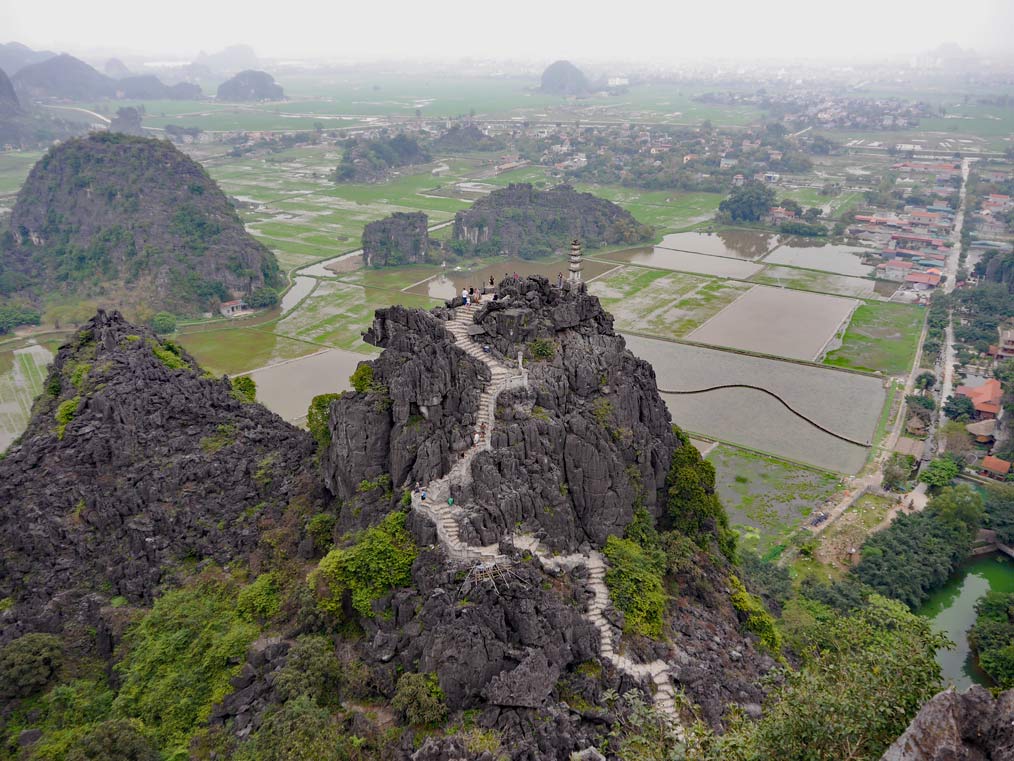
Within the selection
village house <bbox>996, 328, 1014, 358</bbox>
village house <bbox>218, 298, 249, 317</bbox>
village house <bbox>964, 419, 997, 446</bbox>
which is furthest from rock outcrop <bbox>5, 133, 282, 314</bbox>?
village house <bbox>996, 328, 1014, 358</bbox>

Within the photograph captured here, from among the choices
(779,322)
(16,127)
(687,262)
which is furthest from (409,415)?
(16,127)

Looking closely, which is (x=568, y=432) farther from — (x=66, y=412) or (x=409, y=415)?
(x=66, y=412)

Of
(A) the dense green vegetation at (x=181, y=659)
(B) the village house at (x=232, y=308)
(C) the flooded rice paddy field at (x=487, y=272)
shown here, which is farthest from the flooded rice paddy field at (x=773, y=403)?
(B) the village house at (x=232, y=308)

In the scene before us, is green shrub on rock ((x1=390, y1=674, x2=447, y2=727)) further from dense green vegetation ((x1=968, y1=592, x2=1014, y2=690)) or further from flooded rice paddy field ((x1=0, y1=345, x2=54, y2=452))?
flooded rice paddy field ((x1=0, y1=345, x2=54, y2=452))

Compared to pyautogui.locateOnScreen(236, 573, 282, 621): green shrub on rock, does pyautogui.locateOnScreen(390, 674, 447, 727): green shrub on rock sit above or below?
above

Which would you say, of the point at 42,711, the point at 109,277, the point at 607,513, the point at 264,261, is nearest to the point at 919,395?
the point at 607,513

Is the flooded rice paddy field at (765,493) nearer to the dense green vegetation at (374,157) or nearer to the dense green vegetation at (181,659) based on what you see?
the dense green vegetation at (181,659)

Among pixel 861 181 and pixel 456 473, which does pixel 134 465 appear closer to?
pixel 456 473
